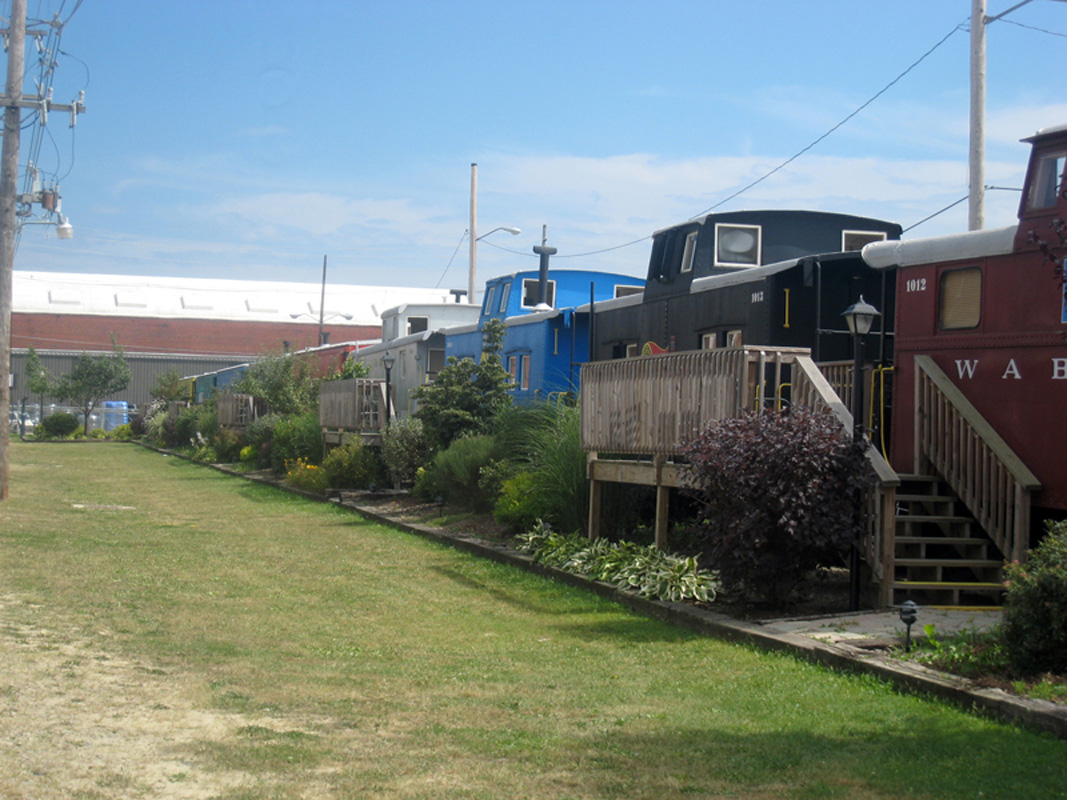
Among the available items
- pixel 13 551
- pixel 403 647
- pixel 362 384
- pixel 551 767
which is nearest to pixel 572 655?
pixel 403 647

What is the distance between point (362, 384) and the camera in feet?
80.6

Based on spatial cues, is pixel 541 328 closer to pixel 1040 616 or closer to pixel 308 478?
pixel 308 478

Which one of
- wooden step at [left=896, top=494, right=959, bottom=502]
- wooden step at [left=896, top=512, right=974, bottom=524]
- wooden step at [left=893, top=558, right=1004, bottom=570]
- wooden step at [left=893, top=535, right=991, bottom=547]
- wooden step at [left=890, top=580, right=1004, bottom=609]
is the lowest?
wooden step at [left=890, top=580, right=1004, bottom=609]

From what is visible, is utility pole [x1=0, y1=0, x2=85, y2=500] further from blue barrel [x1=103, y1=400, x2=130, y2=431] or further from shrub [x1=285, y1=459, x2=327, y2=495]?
blue barrel [x1=103, y1=400, x2=130, y2=431]

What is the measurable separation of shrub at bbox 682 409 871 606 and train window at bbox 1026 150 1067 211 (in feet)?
9.10

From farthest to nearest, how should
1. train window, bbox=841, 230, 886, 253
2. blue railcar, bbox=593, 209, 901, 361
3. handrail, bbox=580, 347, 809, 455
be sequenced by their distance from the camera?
1. train window, bbox=841, 230, 886, 253
2. blue railcar, bbox=593, 209, 901, 361
3. handrail, bbox=580, 347, 809, 455

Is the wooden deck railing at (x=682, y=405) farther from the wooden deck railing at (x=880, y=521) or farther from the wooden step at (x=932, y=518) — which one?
the wooden step at (x=932, y=518)

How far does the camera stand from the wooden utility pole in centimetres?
2006

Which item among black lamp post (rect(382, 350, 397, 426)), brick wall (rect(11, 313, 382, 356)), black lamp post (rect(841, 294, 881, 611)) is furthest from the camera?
brick wall (rect(11, 313, 382, 356))

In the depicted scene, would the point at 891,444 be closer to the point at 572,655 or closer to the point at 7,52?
the point at 572,655

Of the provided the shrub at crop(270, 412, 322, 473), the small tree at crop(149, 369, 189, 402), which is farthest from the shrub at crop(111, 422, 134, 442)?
the shrub at crop(270, 412, 322, 473)

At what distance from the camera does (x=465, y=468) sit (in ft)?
57.9

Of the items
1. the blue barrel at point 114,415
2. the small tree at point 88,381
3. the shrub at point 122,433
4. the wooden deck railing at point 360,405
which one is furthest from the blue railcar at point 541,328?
the blue barrel at point 114,415

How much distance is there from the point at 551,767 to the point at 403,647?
3297 mm
